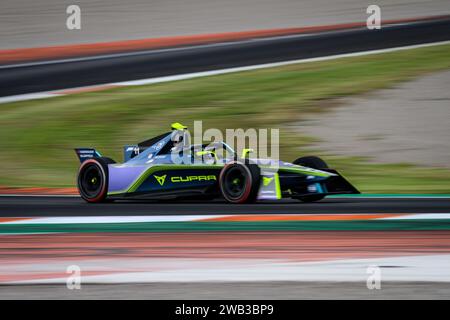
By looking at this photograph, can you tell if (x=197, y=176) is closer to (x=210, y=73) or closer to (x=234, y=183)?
(x=234, y=183)

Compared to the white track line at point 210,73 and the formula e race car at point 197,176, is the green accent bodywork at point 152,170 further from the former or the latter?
the white track line at point 210,73

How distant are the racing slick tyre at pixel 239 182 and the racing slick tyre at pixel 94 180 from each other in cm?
166

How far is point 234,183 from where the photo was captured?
1032cm

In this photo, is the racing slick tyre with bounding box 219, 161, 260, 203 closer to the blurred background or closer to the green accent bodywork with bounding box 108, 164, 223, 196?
the green accent bodywork with bounding box 108, 164, 223, 196

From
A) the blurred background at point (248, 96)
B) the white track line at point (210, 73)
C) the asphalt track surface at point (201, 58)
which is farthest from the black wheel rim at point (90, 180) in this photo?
the asphalt track surface at point (201, 58)

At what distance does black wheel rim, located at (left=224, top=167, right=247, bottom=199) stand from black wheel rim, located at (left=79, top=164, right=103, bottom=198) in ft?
5.96

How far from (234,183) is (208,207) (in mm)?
422

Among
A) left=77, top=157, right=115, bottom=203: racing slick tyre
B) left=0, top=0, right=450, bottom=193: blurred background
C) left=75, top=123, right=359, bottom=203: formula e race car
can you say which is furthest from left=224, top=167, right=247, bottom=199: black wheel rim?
left=0, top=0, right=450, bottom=193: blurred background

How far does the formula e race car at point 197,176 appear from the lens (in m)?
10.1

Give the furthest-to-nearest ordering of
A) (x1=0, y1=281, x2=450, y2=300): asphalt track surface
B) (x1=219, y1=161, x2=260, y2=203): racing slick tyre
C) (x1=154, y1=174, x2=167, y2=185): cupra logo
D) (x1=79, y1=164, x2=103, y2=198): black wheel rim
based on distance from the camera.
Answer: (x1=79, y1=164, x2=103, y2=198): black wheel rim → (x1=154, y1=174, x2=167, y2=185): cupra logo → (x1=219, y1=161, x2=260, y2=203): racing slick tyre → (x1=0, y1=281, x2=450, y2=300): asphalt track surface

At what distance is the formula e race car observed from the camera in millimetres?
10148
